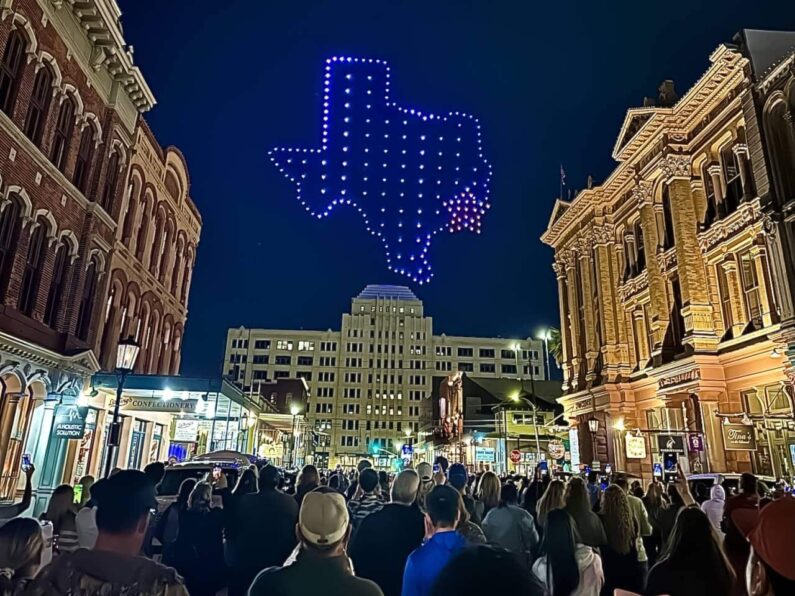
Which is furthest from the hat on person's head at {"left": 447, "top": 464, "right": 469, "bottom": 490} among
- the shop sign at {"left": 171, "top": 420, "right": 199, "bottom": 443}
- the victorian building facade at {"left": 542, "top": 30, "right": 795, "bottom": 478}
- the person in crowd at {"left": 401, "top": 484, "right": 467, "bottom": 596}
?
the shop sign at {"left": 171, "top": 420, "right": 199, "bottom": 443}

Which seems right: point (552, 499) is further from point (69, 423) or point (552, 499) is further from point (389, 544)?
point (69, 423)

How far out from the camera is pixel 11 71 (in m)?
17.9

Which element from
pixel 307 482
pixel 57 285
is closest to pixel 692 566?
pixel 307 482

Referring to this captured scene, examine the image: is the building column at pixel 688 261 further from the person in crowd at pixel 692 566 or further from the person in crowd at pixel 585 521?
the person in crowd at pixel 692 566

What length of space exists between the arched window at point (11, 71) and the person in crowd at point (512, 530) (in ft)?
64.1

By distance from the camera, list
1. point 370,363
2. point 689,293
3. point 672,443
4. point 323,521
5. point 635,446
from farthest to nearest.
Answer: point 370,363 → point 689,293 → point 635,446 → point 672,443 → point 323,521

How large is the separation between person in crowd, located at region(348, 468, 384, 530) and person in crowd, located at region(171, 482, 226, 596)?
1929 millimetres

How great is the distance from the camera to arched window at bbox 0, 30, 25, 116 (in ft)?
57.6

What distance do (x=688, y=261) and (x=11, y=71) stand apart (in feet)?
93.1

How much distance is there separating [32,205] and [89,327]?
650 cm

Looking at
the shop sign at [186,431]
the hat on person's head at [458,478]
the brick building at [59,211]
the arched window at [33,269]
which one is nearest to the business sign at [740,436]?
the hat on person's head at [458,478]

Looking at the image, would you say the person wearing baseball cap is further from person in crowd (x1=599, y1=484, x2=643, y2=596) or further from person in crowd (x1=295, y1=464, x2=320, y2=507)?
person in crowd (x1=295, y1=464, x2=320, y2=507)

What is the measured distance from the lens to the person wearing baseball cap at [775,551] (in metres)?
2.55

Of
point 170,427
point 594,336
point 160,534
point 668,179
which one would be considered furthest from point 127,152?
point 594,336
